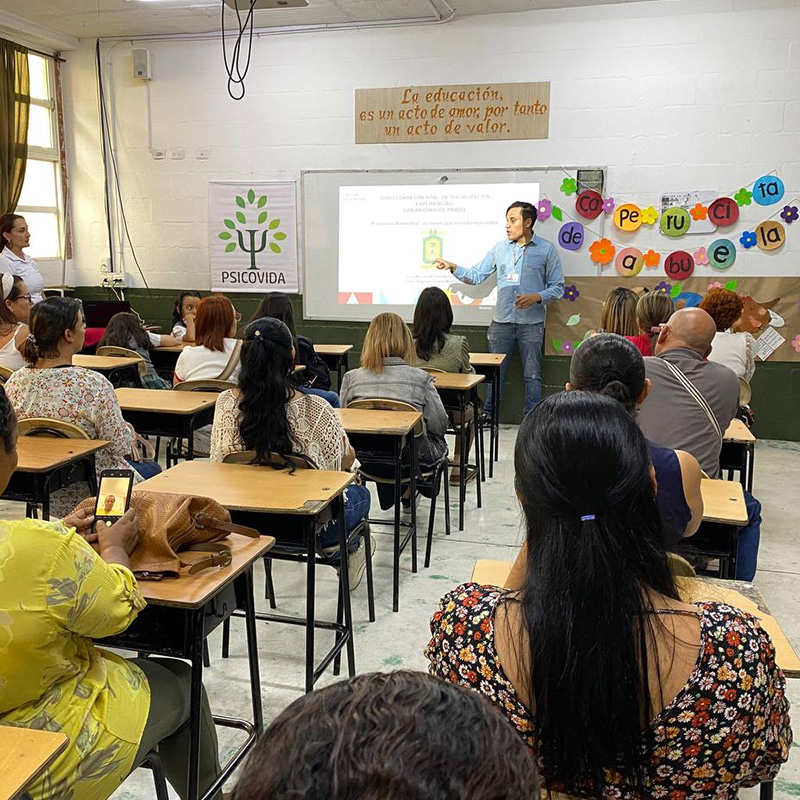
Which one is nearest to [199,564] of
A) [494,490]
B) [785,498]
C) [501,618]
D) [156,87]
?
[501,618]

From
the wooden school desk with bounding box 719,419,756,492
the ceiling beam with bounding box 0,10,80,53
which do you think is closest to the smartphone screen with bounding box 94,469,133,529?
the wooden school desk with bounding box 719,419,756,492

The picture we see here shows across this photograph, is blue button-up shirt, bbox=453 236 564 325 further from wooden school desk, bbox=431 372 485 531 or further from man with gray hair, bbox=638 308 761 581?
man with gray hair, bbox=638 308 761 581

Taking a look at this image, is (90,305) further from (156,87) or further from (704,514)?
(704,514)

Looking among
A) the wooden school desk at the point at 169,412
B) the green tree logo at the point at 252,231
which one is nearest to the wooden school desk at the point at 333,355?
the green tree logo at the point at 252,231

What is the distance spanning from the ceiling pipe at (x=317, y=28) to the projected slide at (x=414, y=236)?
1251 mm

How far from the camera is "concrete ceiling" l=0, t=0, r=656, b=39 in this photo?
5789mm

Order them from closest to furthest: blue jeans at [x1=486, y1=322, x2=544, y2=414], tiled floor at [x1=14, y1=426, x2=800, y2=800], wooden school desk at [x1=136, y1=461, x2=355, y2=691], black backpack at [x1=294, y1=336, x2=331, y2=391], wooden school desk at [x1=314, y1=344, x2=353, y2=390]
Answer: wooden school desk at [x1=136, y1=461, x2=355, y2=691], tiled floor at [x1=14, y1=426, x2=800, y2=800], black backpack at [x1=294, y1=336, x2=331, y2=391], wooden school desk at [x1=314, y1=344, x2=353, y2=390], blue jeans at [x1=486, y1=322, x2=544, y2=414]

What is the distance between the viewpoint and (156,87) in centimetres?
685

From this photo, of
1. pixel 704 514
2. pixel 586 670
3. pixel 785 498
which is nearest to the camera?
pixel 586 670

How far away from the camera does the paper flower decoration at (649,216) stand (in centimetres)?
589

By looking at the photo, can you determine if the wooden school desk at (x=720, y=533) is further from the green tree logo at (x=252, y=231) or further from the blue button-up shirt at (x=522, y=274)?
the green tree logo at (x=252, y=231)

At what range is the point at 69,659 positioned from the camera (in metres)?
1.38

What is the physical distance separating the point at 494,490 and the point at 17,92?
517 cm

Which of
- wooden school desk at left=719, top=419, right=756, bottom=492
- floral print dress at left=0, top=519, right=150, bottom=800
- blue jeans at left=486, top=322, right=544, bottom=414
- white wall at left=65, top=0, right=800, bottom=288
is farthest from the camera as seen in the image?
blue jeans at left=486, top=322, right=544, bottom=414
